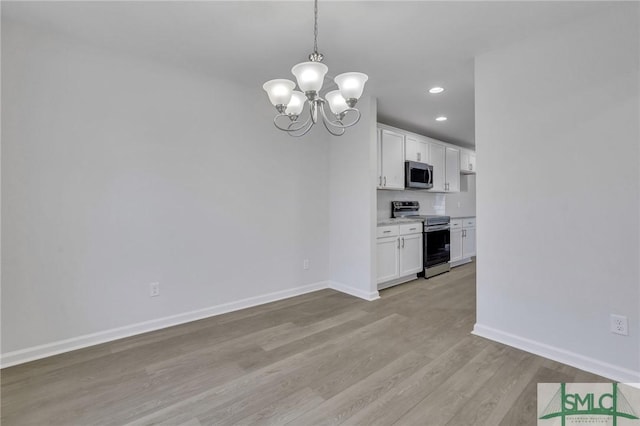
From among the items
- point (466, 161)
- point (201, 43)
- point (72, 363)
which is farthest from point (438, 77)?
point (72, 363)

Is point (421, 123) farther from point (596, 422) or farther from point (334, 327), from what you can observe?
point (596, 422)

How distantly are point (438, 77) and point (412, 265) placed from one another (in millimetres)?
2571

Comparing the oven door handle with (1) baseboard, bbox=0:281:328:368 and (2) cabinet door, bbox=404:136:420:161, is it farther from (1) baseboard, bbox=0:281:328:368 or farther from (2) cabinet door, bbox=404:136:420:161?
(1) baseboard, bbox=0:281:328:368

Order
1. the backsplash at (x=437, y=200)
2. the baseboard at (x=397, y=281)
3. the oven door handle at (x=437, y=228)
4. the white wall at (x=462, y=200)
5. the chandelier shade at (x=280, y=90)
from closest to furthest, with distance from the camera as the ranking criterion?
the chandelier shade at (x=280, y=90) < the baseboard at (x=397, y=281) < the oven door handle at (x=437, y=228) < the backsplash at (x=437, y=200) < the white wall at (x=462, y=200)

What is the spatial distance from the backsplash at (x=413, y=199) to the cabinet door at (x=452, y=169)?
Result: 464mm

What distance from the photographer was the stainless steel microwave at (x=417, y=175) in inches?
180

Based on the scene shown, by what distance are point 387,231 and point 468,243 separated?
8.67 feet

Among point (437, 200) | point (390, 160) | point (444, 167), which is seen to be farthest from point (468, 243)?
point (390, 160)

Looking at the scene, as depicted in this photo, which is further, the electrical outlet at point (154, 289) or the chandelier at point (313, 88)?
the electrical outlet at point (154, 289)

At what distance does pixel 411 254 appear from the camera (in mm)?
4398

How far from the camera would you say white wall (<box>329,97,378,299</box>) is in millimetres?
3592

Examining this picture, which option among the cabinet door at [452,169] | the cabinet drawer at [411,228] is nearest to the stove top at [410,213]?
the cabinet drawer at [411,228]

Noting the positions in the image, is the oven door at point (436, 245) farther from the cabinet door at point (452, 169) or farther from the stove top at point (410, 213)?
the cabinet door at point (452, 169)

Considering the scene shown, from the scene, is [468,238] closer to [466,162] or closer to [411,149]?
[466,162]
